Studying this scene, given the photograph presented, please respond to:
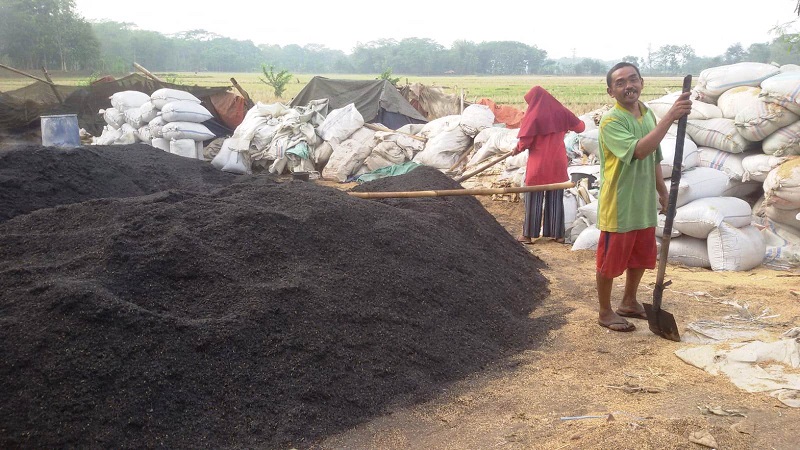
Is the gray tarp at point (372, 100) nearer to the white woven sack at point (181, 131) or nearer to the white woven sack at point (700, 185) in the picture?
the white woven sack at point (181, 131)

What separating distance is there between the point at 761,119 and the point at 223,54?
202 feet

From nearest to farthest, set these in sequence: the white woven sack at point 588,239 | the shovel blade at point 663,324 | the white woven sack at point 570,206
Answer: the shovel blade at point 663,324 < the white woven sack at point 588,239 < the white woven sack at point 570,206

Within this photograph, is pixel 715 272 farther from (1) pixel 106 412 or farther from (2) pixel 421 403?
(1) pixel 106 412

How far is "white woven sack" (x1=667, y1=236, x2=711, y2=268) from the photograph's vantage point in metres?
4.99

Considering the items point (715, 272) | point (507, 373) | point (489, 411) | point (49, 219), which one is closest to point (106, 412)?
point (489, 411)

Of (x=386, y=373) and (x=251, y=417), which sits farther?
(x=386, y=373)

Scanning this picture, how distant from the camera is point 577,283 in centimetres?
464

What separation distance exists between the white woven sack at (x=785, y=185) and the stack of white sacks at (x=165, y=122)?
7.93 m

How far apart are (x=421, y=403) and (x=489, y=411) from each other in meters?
0.29

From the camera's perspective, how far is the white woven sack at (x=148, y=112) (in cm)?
1014

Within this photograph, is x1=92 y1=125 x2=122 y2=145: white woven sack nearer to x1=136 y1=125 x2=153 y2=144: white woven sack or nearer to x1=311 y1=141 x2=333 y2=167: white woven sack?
x1=136 y1=125 x2=153 y2=144: white woven sack

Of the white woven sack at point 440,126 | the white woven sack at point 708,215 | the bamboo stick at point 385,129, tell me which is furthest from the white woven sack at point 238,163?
the white woven sack at point 708,215

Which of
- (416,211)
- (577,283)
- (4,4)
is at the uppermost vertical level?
(4,4)

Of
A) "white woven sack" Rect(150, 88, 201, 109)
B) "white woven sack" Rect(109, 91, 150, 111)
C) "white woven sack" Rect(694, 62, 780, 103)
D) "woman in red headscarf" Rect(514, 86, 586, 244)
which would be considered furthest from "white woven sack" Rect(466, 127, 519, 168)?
"white woven sack" Rect(109, 91, 150, 111)
